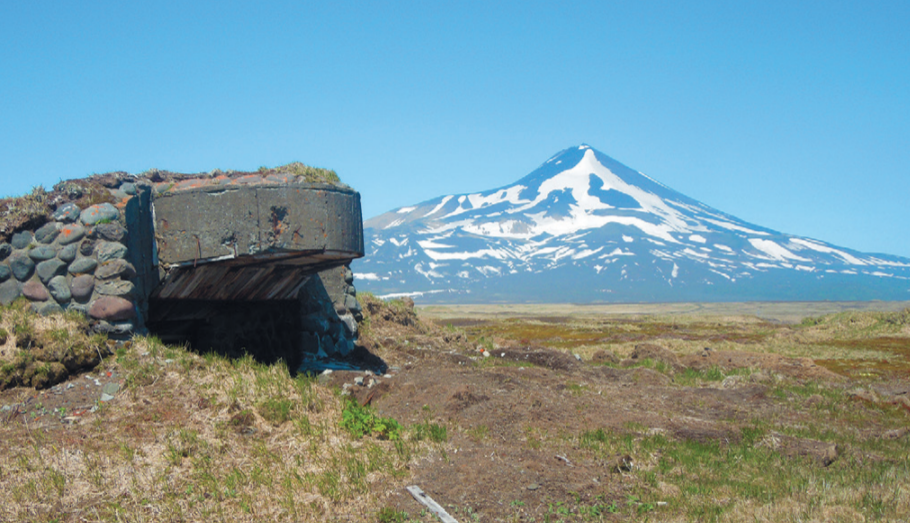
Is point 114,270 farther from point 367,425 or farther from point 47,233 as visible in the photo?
point 367,425

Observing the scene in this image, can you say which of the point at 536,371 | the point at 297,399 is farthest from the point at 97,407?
the point at 536,371

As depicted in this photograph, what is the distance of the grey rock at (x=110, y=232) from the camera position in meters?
9.71

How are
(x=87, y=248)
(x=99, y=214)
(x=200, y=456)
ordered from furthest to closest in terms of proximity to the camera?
1. (x=99, y=214)
2. (x=87, y=248)
3. (x=200, y=456)

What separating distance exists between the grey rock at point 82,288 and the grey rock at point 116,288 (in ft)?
0.36

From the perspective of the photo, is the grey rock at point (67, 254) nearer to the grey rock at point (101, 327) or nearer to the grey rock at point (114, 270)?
the grey rock at point (114, 270)

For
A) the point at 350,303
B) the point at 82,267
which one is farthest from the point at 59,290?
the point at 350,303

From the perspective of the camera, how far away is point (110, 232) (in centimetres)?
972

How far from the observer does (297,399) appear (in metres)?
8.23

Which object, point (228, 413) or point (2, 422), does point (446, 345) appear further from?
point (2, 422)

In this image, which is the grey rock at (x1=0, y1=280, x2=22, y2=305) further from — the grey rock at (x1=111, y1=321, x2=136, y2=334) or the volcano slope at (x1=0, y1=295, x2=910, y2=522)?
the grey rock at (x1=111, y1=321, x2=136, y2=334)

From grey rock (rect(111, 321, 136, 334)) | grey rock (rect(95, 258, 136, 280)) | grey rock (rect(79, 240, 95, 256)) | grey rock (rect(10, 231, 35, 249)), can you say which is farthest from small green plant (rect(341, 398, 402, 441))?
grey rock (rect(10, 231, 35, 249))

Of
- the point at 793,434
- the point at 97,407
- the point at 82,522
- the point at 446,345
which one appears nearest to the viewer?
the point at 82,522

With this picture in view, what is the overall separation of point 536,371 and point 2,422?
29.4 ft

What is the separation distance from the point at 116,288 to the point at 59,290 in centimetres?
73
